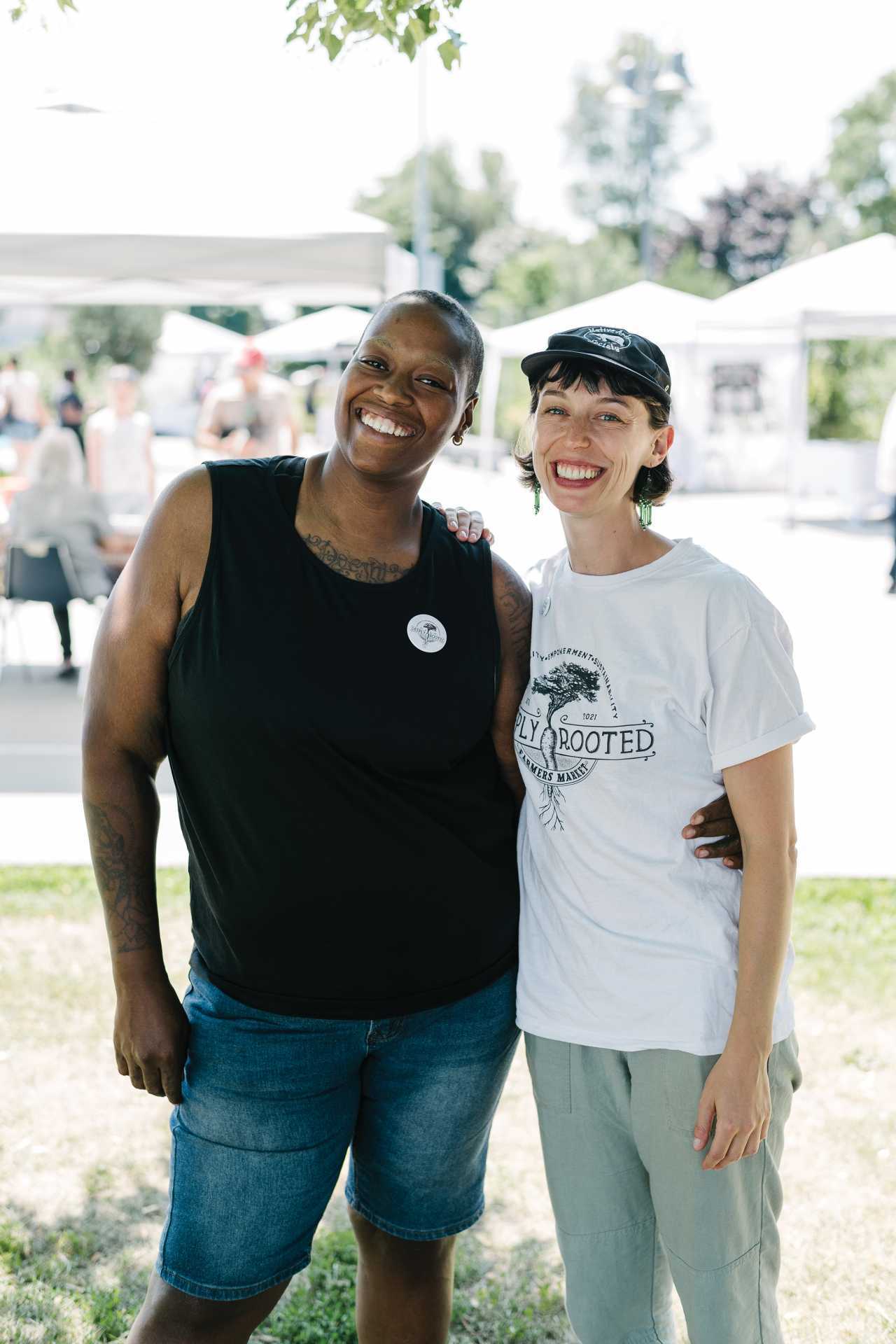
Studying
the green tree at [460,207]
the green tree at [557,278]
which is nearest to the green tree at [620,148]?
the green tree at [460,207]

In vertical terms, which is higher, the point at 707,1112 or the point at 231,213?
the point at 231,213

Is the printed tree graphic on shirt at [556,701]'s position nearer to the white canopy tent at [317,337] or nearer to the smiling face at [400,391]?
the smiling face at [400,391]

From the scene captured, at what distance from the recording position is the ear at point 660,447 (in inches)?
93.2

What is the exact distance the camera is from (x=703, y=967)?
2145 mm

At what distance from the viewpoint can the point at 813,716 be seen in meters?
8.16

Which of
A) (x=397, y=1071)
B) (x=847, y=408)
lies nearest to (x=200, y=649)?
(x=397, y=1071)

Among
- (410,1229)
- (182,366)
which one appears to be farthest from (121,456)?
(182,366)

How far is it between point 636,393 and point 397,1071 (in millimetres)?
1237

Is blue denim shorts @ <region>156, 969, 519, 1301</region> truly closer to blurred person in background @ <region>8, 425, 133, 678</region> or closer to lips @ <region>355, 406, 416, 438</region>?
lips @ <region>355, 406, 416, 438</region>

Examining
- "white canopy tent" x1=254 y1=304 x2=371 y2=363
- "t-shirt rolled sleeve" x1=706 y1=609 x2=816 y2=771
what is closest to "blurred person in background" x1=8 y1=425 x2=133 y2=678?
"t-shirt rolled sleeve" x1=706 y1=609 x2=816 y2=771

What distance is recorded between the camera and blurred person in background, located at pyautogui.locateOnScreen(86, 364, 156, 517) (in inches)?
400

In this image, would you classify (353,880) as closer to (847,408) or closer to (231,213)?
(231,213)

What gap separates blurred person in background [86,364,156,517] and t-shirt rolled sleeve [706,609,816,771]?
8.51 meters

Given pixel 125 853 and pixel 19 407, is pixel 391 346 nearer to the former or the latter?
pixel 125 853
